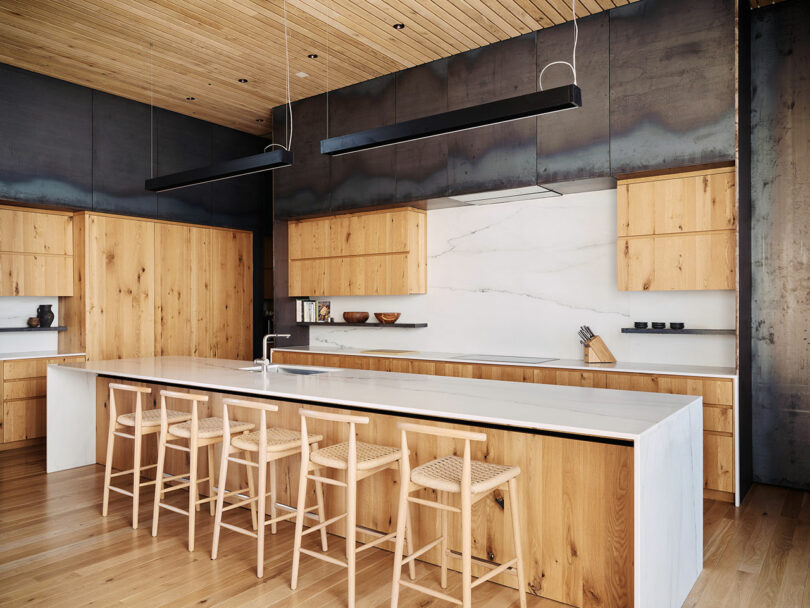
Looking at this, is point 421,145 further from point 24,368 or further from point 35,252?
point 24,368

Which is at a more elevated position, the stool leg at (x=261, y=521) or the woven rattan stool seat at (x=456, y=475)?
the woven rattan stool seat at (x=456, y=475)

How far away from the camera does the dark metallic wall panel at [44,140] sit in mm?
5281

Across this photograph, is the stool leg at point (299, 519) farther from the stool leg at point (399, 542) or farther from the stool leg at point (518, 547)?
the stool leg at point (518, 547)

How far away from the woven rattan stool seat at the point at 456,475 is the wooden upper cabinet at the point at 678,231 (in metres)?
2.41

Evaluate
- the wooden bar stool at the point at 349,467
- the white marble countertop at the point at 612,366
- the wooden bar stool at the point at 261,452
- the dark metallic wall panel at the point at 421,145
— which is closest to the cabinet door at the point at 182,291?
the white marble countertop at the point at 612,366

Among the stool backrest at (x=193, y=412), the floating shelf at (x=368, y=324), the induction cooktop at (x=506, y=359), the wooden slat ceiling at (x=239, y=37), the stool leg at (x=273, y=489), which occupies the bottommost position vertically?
the stool leg at (x=273, y=489)

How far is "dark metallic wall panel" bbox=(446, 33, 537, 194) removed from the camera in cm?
470

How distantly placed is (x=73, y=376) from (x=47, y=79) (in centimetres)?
283

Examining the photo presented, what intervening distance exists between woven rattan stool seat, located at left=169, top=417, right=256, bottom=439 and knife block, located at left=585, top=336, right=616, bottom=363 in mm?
2573

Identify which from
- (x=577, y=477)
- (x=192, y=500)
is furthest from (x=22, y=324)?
(x=577, y=477)

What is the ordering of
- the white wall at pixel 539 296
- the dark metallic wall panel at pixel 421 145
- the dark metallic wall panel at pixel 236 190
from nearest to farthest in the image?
1. the white wall at pixel 539 296
2. the dark metallic wall panel at pixel 421 145
3. the dark metallic wall panel at pixel 236 190

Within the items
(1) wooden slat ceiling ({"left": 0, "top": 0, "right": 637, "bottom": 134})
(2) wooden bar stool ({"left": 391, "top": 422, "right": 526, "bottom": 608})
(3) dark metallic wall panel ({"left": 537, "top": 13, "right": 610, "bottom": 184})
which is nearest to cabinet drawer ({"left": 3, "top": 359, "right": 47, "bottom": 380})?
(1) wooden slat ceiling ({"left": 0, "top": 0, "right": 637, "bottom": 134})

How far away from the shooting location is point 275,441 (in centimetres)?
308

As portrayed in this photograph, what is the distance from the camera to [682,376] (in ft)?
12.9
